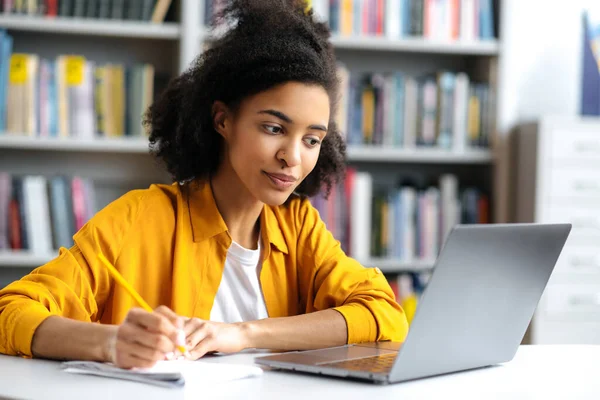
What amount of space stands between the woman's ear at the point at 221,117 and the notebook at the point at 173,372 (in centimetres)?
56

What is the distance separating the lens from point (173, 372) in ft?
3.16

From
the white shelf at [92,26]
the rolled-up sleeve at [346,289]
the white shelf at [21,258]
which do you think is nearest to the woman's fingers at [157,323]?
the rolled-up sleeve at [346,289]

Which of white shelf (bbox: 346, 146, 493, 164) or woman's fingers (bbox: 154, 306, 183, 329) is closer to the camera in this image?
woman's fingers (bbox: 154, 306, 183, 329)

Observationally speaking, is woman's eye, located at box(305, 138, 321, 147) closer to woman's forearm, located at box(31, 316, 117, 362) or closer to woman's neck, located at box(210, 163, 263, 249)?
woman's neck, located at box(210, 163, 263, 249)

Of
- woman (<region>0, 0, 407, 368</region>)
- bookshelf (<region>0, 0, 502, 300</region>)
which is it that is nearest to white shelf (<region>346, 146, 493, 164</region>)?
bookshelf (<region>0, 0, 502, 300</region>)

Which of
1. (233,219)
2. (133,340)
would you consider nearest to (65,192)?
A: (233,219)

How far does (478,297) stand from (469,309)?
0.06ft

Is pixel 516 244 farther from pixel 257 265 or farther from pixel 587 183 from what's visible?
pixel 587 183

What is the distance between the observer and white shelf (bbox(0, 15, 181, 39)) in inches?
108

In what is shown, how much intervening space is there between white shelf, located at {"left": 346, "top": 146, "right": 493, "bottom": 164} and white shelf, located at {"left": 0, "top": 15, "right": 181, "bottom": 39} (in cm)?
76

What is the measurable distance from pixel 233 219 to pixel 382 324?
0.35 m

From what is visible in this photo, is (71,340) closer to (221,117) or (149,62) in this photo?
(221,117)

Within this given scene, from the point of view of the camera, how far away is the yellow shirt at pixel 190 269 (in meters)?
1.31

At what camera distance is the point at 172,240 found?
4.82 feet
